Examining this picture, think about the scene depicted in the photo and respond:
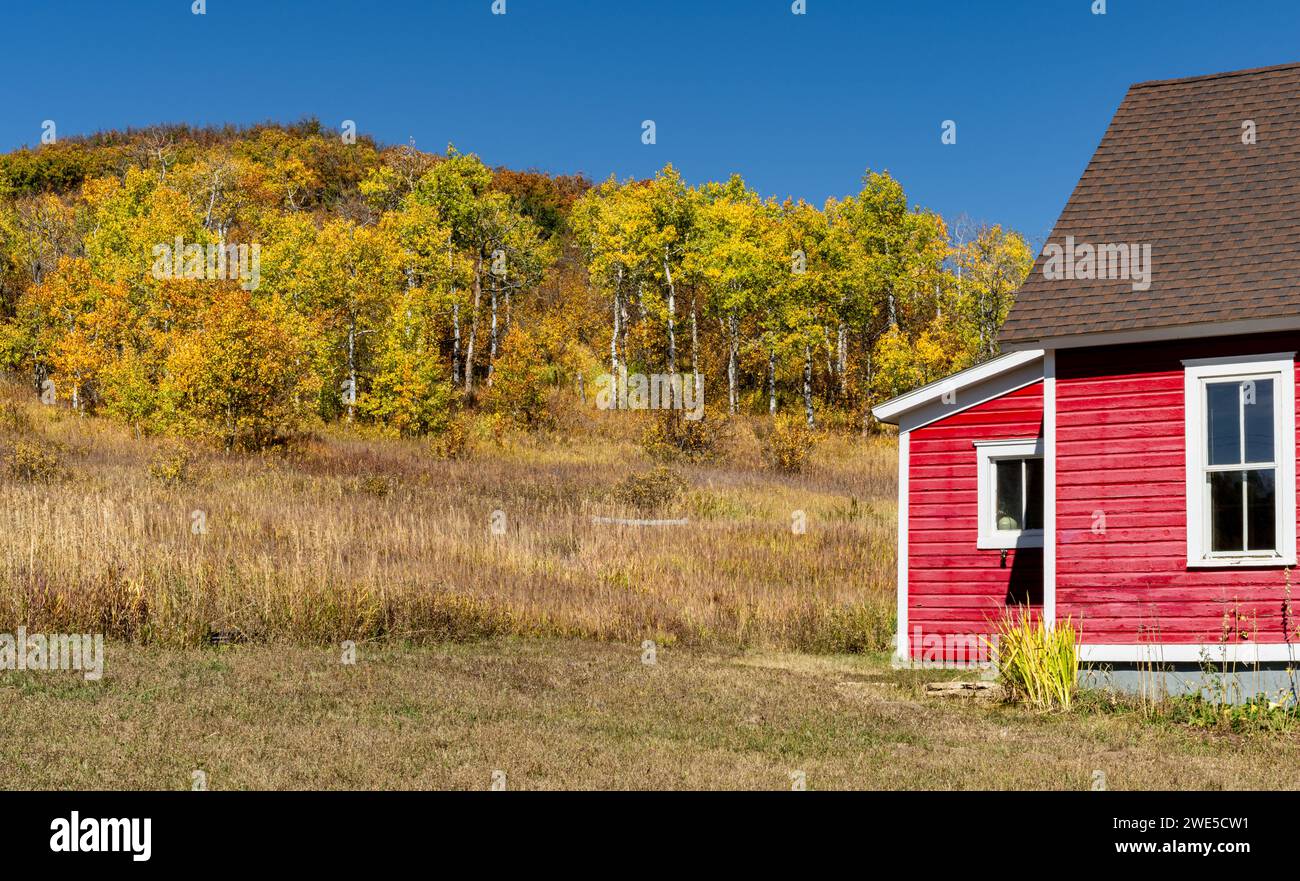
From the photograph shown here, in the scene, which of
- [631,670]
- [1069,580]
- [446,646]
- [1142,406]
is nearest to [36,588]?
[446,646]

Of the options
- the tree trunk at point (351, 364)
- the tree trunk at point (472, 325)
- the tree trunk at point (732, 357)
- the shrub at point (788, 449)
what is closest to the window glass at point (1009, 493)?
the shrub at point (788, 449)

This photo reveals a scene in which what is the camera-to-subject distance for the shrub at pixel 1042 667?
11445mm

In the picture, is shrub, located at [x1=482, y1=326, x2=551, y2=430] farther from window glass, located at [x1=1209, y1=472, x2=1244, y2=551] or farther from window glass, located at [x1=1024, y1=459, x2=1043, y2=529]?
window glass, located at [x1=1209, y1=472, x2=1244, y2=551]

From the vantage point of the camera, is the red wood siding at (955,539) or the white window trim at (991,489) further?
the red wood siding at (955,539)

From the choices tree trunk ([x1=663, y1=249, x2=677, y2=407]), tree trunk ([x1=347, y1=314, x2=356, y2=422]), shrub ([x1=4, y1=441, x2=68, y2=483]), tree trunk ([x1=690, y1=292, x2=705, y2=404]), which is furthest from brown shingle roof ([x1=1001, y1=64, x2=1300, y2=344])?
tree trunk ([x1=663, y1=249, x2=677, y2=407])

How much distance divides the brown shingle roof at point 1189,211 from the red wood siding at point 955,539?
2.10 m

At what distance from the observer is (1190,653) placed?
11.8 metres

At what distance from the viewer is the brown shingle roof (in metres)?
12.0

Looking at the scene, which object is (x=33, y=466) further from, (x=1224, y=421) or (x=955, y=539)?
(x=1224, y=421)

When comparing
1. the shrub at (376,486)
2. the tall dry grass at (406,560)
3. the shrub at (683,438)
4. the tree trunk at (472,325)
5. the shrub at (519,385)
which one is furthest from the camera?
the tree trunk at (472,325)

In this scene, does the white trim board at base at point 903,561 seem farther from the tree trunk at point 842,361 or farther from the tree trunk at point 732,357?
the tree trunk at point 842,361

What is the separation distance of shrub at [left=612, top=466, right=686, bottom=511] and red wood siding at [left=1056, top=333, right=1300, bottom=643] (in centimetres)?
1604
